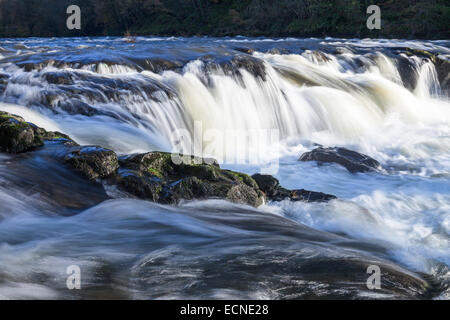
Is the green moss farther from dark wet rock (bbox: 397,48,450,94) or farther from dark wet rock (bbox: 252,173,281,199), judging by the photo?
dark wet rock (bbox: 397,48,450,94)

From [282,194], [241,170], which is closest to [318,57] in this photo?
[241,170]

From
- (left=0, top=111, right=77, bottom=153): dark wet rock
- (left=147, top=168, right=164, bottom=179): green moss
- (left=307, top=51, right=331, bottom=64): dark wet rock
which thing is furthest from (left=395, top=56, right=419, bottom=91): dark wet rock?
(left=0, top=111, right=77, bottom=153): dark wet rock

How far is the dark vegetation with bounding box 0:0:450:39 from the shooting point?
100ft

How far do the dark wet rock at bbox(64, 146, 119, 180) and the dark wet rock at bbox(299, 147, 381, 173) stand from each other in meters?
4.59

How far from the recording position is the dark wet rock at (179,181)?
602cm

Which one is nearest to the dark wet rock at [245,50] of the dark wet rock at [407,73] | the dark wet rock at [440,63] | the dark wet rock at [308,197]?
the dark wet rock at [407,73]

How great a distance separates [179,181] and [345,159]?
4305mm

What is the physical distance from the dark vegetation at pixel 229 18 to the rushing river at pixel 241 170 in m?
13.2

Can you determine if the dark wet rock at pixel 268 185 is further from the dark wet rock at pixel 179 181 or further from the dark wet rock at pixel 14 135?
the dark wet rock at pixel 14 135

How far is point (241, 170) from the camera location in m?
9.41

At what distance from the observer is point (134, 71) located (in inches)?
476
